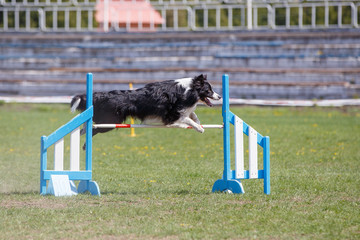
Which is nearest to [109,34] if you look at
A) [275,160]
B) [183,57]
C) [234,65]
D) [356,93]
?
[183,57]

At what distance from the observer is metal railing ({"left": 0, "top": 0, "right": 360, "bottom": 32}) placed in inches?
856

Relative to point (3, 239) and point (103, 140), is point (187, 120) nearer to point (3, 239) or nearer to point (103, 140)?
point (3, 239)

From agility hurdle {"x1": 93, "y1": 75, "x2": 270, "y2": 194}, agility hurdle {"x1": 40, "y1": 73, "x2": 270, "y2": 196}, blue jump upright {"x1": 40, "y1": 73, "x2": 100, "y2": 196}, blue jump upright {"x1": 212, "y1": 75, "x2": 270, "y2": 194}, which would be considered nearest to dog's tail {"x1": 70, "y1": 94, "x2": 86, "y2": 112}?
A: agility hurdle {"x1": 40, "y1": 73, "x2": 270, "y2": 196}

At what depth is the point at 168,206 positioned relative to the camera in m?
5.59

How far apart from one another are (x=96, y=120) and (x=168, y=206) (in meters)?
1.75

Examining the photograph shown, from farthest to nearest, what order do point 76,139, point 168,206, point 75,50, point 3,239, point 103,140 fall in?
point 75,50 → point 103,140 → point 76,139 → point 168,206 → point 3,239

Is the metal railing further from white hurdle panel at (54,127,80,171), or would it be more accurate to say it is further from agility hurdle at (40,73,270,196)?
white hurdle panel at (54,127,80,171)

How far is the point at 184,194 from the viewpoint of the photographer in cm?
636

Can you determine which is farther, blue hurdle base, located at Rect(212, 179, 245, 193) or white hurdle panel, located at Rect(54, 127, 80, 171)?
blue hurdle base, located at Rect(212, 179, 245, 193)

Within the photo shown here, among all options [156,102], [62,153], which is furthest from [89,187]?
[156,102]

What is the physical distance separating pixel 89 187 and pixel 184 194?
3.49 ft

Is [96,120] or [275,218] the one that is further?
[96,120]

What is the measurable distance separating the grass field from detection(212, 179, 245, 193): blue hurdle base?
119mm

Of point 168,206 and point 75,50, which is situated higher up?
point 75,50
